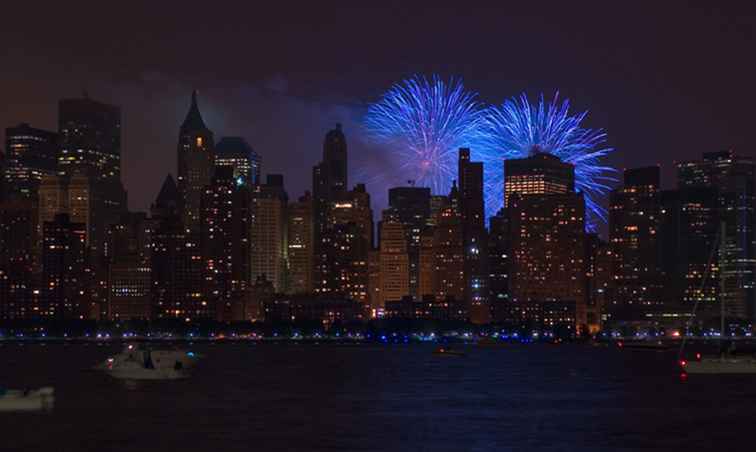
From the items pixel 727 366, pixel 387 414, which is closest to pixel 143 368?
pixel 387 414

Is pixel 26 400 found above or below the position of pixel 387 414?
above

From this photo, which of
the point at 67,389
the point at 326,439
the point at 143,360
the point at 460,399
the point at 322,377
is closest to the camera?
the point at 326,439

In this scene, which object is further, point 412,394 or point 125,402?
point 412,394

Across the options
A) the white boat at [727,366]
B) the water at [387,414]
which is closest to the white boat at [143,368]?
the water at [387,414]

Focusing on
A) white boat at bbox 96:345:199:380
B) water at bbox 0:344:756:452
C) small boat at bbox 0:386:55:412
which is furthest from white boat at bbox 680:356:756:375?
small boat at bbox 0:386:55:412

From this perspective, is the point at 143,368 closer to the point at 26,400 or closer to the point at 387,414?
the point at 26,400

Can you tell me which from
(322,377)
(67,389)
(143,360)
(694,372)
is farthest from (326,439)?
(694,372)

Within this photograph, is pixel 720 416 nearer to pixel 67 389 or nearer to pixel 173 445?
pixel 173 445

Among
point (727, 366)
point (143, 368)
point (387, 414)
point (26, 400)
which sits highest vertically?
point (143, 368)
